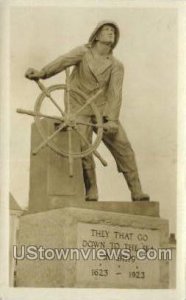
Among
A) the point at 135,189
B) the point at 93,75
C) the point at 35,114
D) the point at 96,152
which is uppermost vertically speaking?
the point at 93,75

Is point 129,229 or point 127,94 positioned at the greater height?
point 127,94

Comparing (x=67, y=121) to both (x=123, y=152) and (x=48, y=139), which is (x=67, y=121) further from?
(x=123, y=152)

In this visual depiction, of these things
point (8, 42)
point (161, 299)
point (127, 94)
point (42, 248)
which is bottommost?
point (161, 299)

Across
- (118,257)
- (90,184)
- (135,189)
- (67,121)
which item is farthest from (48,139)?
(118,257)

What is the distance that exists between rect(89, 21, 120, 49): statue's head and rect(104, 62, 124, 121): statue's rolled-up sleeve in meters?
0.08

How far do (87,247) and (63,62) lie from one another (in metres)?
0.53

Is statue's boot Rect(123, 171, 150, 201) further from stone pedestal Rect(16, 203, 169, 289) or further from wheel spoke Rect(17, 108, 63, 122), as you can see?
wheel spoke Rect(17, 108, 63, 122)

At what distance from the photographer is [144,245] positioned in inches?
72.8

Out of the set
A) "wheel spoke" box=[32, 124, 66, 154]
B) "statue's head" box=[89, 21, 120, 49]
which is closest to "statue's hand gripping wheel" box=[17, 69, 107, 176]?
"wheel spoke" box=[32, 124, 66, 154]

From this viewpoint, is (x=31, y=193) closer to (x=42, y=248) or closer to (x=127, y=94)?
(x=42, y=248)

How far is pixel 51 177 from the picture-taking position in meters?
1.83

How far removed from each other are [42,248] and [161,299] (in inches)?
14.3

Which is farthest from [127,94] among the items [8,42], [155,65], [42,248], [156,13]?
[42,248]

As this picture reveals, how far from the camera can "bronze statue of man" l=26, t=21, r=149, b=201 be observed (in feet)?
6.09
